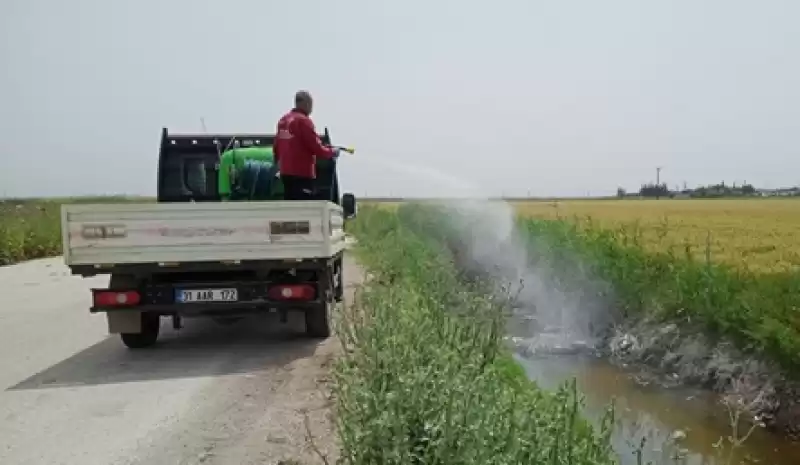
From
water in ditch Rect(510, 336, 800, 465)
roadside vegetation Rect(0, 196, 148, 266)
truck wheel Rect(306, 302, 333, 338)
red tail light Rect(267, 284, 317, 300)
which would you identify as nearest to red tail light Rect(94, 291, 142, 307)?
red tail light Rect(267, 284, 317, 300)

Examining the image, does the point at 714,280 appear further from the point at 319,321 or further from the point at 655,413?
Result: the point at 319,321

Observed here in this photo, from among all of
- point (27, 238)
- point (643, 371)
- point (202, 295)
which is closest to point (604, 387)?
point (643, 371)

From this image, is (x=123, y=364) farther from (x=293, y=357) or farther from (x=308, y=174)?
(x=308, y=174)

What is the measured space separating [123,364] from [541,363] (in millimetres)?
6471

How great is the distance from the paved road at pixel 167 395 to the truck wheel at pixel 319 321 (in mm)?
150

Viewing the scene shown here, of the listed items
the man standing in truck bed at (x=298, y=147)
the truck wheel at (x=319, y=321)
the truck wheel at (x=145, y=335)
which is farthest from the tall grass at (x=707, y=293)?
the truck wheel at (x=145, y=335)

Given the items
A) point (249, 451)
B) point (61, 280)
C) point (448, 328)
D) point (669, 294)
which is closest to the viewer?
point (249, 451)

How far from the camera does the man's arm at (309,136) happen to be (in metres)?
8.73

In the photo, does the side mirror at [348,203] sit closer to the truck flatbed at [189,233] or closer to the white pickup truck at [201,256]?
the white pickup truck at [201,256]

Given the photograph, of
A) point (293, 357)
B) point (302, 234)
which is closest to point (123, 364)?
point (293, 357)

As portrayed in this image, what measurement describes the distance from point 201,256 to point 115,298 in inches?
43.3

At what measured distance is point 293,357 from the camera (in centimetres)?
794

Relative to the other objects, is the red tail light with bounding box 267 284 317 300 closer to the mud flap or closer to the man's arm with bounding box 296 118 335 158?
the mud flap

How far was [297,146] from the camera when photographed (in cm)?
887
